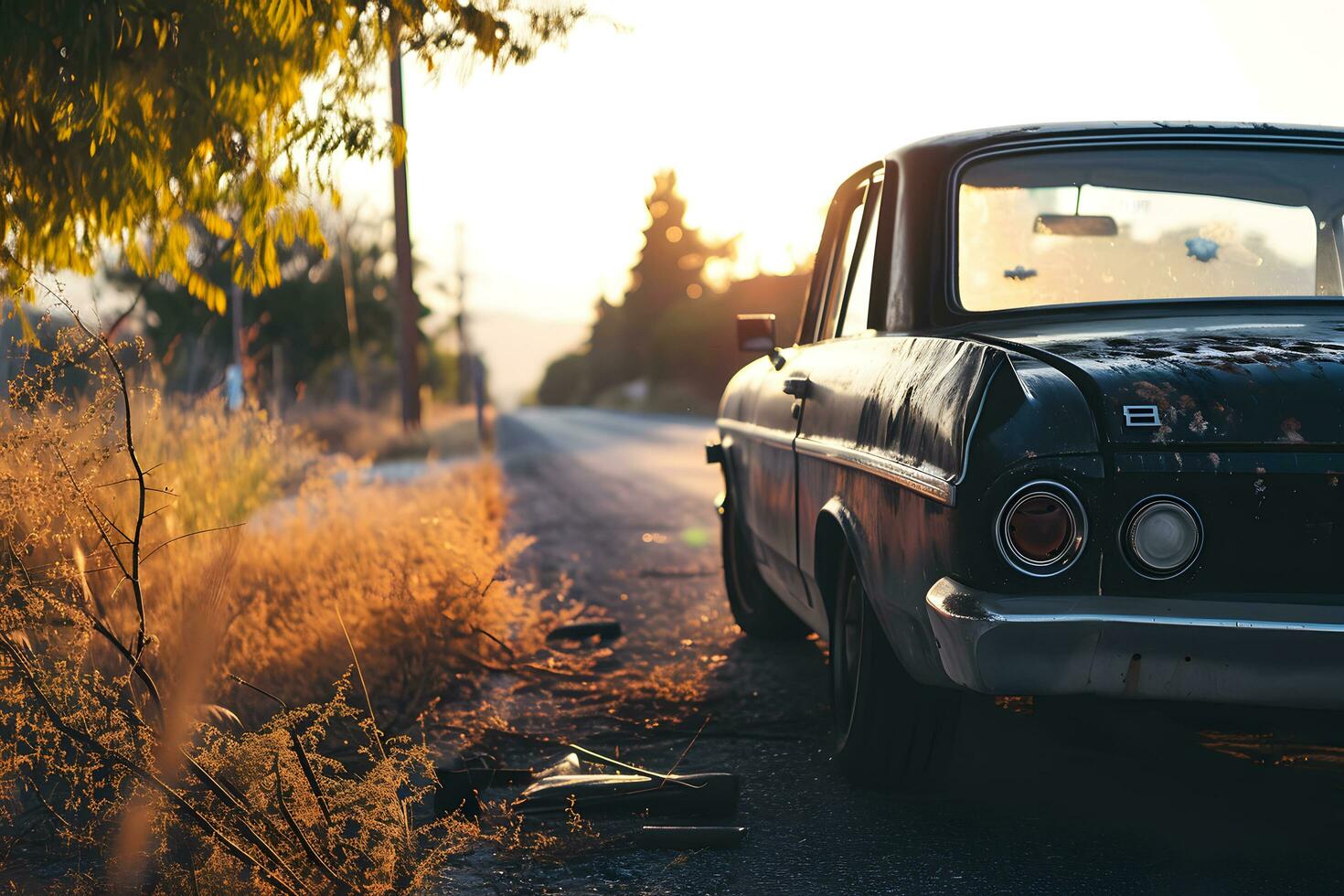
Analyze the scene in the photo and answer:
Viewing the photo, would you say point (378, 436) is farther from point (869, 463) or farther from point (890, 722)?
point (869, 463)

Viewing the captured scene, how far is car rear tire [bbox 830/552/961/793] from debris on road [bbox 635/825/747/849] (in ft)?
1.52

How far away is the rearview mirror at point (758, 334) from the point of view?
582 cm

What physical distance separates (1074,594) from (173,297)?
103ft

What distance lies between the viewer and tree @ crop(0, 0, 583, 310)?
3830 millimetres

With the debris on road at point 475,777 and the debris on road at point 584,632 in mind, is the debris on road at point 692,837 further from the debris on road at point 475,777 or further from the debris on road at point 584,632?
the debris on road at point 584,632

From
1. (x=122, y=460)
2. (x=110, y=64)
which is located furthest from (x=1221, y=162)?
(x=122, y=460)

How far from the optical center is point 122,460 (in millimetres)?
6258

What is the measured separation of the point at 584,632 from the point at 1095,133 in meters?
3.61

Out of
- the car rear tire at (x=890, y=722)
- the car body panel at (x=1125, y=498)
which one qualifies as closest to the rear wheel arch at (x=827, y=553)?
the car rear tire at (x=890, y=722)

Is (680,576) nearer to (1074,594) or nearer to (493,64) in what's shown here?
(493,64)

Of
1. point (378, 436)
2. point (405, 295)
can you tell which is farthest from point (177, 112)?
point (378, 436)

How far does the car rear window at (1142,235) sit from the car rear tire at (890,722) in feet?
3.33

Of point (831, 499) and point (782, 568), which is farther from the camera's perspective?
point (782, 568)

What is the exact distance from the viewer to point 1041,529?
2.98 m
